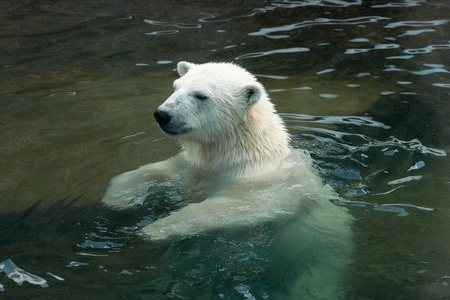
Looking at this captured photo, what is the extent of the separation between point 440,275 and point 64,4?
27.7 feet

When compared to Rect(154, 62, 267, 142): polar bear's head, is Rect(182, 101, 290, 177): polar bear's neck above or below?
below

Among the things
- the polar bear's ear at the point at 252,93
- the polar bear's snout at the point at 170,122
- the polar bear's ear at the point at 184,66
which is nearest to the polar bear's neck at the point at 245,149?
the polar bear's ear at the point at 252,93

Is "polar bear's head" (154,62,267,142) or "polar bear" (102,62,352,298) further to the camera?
"polar bear's head" (154,62,267,142)

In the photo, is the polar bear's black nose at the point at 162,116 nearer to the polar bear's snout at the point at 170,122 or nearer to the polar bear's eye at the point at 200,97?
the polar bear's snout at the point at 170,122

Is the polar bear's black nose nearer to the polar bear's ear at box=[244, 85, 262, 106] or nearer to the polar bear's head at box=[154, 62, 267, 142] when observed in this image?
the polar bear's head at box=[154, 62, 267, 142]

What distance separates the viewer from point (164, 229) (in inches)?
141

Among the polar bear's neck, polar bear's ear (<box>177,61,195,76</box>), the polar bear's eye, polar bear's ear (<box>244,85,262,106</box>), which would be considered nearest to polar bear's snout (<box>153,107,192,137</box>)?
the polar bear's eye

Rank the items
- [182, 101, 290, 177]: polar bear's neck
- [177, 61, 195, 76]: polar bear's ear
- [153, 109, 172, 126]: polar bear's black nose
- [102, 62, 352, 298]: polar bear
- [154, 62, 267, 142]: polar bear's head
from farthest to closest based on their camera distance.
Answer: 1. [177, 61, 195, 76]: polar bear's ear
2. [182, 101, 290, 177]: polar bear's neck
3. [154, 62, 267, 142]: polar bear's head
4. [153, 109, 172, 126]: polar bear's black nose
5. [102, 62, 352, 298]: polar bear

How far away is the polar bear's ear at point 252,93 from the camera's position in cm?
406

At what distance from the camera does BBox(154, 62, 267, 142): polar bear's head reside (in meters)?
3.99

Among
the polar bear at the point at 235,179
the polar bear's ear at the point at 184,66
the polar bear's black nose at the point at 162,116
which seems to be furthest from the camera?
the polar bear's ear at the point at 184,66

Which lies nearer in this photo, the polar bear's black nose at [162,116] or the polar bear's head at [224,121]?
the polar bear's black nose at [162,116]

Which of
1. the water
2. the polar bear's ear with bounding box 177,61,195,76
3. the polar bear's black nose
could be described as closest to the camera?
the water

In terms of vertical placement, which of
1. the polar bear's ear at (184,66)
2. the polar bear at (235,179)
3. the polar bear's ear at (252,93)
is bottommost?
the polar bear at (235,179)
